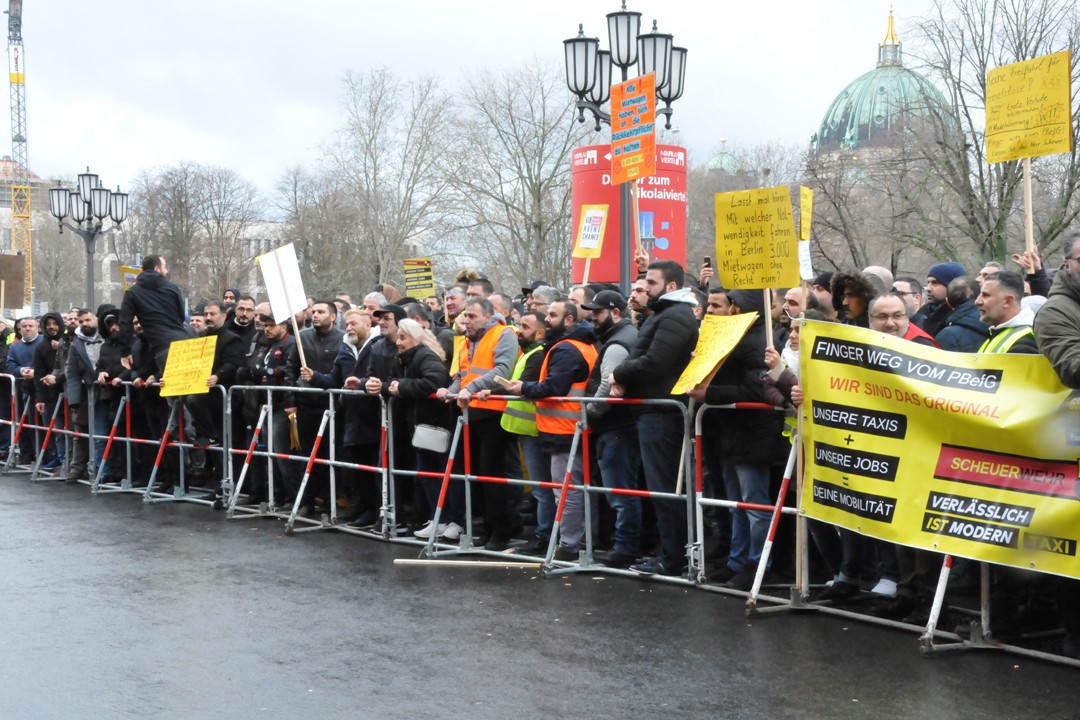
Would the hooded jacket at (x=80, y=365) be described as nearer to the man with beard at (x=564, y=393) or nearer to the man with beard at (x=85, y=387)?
the man with beard at (x=85, y=387)

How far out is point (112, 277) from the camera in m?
99.6

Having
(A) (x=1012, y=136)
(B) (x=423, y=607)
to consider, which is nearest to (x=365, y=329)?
(B) (x=423, y=607)

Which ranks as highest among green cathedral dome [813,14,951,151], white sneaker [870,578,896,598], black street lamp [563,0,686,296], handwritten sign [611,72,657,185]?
green cathedral dome [813,14,951,151]

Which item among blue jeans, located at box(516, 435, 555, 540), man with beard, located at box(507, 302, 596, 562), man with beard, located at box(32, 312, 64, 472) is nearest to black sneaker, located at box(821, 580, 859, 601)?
man with beard, located at box(507, 302, 596, 562)

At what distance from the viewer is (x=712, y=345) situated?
28.7 ft

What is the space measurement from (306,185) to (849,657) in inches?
2596

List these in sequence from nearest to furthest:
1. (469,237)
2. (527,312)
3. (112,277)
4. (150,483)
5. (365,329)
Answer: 1. (527,312)
2. (365,329)
3. (150,483)
4. (469,237)
5. (112,277)

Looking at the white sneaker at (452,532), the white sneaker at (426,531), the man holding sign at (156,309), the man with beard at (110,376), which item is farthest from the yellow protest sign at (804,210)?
the man with beard at (110,376)

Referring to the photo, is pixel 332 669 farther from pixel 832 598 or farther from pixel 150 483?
pixel 150 483

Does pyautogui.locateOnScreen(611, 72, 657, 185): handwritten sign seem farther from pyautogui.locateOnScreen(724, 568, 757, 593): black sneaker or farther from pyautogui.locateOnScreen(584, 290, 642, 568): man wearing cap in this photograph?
pyautogui.locateOnScreen(724, 568, 757, 593): black sneaker

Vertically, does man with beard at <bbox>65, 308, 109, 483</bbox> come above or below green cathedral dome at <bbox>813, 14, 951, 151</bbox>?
below

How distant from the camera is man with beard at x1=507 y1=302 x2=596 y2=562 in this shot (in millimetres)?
9883

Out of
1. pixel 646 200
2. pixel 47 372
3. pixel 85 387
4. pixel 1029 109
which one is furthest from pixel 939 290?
pixel 646 200

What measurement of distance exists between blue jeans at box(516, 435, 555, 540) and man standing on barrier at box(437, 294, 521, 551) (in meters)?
0.31
